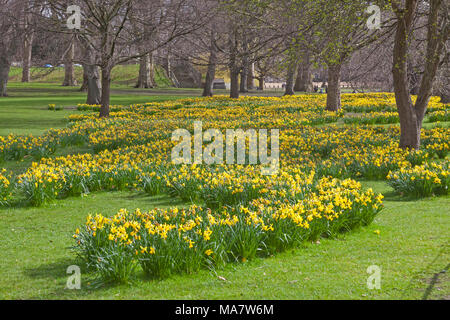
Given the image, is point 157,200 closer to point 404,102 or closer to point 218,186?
point 218,186

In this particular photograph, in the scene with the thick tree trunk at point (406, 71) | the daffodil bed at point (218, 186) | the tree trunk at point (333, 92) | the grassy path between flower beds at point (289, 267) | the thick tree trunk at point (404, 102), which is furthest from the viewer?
the tree trunk at point (333, 92)

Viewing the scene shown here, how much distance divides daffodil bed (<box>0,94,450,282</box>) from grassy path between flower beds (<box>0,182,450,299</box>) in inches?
7.9

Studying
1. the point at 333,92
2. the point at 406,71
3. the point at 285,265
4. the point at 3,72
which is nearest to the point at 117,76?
the point at 3,72

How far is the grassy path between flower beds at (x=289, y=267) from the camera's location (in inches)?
176

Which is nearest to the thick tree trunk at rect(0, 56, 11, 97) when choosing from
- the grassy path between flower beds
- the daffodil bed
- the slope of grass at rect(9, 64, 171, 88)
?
the slope of grass at rect(9, 64, 171, 88)

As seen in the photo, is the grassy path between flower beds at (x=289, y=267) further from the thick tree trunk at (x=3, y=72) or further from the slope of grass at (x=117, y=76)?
the slope of grass at (x=117, y=76)

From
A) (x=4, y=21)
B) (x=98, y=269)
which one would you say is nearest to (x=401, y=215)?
(x=98, y=269)

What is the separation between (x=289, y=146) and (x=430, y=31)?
4058 mm

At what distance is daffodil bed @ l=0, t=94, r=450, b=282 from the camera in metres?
5.00

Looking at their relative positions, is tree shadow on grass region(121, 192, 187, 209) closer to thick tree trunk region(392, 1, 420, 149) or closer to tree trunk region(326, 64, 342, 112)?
thick tree trunk region(392, 1, 420, 149)

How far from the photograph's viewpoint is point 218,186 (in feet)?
Result: 25.3

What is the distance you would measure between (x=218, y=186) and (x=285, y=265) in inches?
107

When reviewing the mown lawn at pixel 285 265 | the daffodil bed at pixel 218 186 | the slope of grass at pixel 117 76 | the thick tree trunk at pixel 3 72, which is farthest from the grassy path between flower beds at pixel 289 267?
the slope of grass at pixel 117 76
